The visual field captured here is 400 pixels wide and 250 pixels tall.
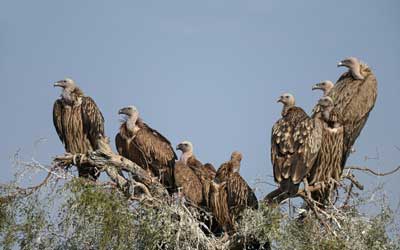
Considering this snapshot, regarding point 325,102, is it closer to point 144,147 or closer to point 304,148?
point 304,148

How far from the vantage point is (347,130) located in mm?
13180

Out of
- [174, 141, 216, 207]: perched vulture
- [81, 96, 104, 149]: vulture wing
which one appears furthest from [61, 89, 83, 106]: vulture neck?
[174, 141, 216, 207]: perched vulture

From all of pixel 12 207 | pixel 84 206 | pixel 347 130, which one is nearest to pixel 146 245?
pixel 84 206

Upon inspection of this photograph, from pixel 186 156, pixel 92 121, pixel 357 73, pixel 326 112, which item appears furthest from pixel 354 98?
pixel 92 121

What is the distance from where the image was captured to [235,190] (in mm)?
12648

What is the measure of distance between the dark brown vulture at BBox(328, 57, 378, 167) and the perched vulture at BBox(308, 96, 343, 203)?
25 cm

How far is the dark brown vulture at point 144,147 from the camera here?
48.4ft

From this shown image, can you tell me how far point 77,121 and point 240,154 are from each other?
3.15 metres

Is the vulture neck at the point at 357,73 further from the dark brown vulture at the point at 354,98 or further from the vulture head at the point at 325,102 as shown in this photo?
the vulture head at the point at 325,102

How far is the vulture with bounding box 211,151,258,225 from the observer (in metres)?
12.6

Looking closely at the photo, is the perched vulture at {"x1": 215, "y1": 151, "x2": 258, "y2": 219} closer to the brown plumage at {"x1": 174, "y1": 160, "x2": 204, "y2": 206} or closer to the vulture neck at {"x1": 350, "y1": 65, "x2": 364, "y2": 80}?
the brown plumage at {"x1": 174, "y1": 160, "x2": 204, "y2": 206}

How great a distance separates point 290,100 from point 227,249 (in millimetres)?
2845

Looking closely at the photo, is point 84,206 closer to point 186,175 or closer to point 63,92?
point 186,175

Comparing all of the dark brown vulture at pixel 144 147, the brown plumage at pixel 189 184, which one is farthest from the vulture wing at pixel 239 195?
the dark brown vulture at pixel 144 147
